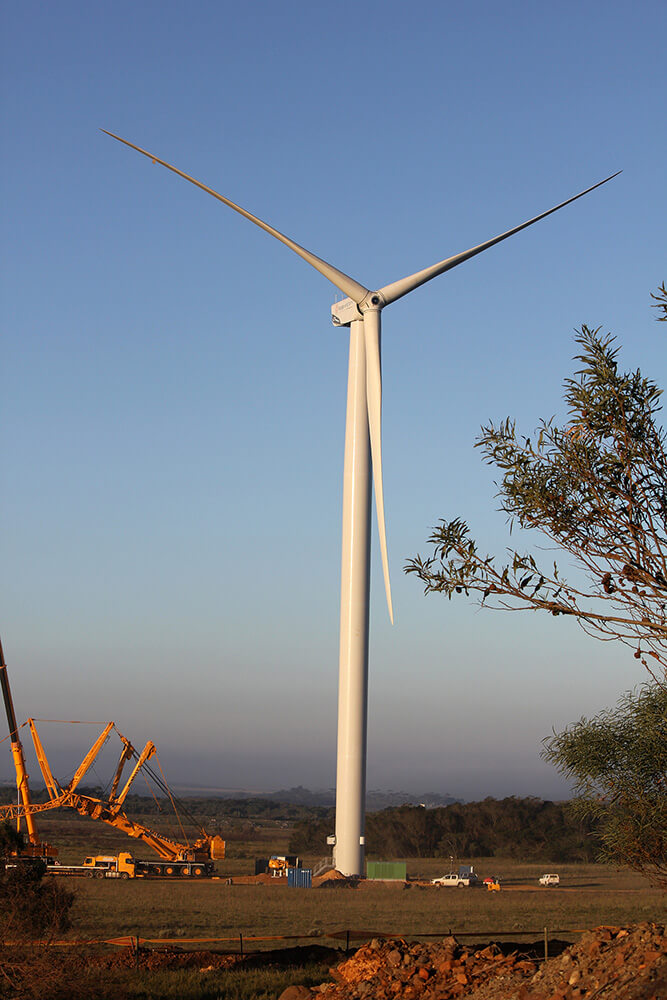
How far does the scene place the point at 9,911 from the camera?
26016 mm

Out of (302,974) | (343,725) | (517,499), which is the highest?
(343,725)

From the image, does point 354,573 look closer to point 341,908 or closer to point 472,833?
point 341,908

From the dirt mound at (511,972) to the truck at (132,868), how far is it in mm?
40388

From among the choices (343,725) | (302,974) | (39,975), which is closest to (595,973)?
(39,975)

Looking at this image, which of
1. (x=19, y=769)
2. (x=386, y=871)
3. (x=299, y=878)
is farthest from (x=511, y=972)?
(x=386, y=871)

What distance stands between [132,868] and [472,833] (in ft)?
178

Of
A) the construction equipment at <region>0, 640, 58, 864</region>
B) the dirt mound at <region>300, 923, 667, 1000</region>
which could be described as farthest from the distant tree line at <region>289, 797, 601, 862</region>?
the dirt mound at <region>300, 923, 667, 1000</region>

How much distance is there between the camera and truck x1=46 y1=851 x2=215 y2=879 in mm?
57844

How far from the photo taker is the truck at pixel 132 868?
5784 cm

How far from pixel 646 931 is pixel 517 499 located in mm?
6403

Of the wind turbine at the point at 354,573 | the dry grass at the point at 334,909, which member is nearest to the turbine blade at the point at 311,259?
the wind turbine at the point at 354,573

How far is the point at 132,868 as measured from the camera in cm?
5884

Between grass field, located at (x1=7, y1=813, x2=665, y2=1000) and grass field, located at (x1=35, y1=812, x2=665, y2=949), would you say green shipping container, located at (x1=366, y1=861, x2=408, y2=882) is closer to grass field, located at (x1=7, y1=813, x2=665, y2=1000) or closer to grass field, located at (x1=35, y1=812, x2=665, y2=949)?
grass field, located at (x1=7, y1=813, x2=665, y2=1000)

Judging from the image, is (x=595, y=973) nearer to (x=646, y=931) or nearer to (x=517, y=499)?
(x=646, y=931)
